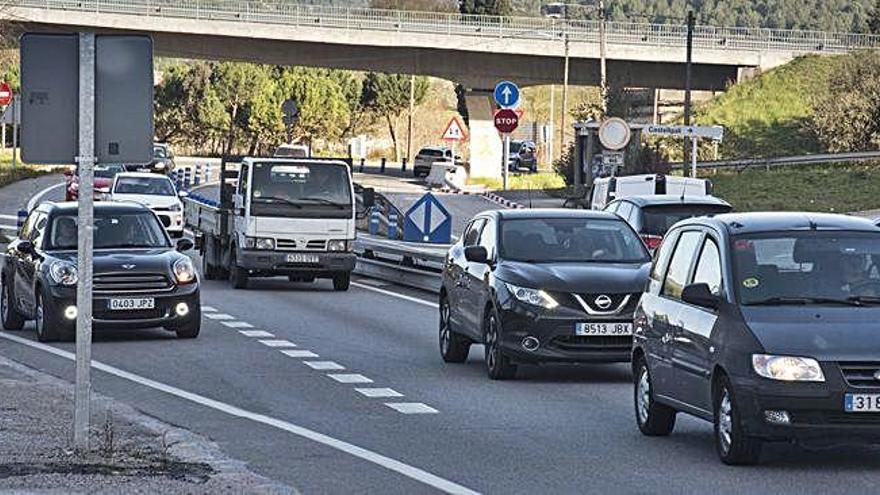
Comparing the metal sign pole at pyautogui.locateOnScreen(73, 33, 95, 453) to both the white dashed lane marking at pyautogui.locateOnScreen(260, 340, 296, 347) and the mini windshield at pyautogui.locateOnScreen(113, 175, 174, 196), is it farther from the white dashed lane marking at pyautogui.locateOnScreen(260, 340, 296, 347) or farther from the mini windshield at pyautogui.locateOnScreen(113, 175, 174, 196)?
the mini windshield at pyautogui.locateOnScreen(113, 175, 174, 196)

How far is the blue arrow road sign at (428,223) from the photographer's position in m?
38.2

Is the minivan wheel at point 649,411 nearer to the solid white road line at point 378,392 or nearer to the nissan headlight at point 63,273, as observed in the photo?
the solid white road line at point 378,392

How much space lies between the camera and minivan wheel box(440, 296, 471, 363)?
2019 cm

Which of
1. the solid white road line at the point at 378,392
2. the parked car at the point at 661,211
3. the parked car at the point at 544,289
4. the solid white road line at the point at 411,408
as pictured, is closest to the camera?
the solid white road line at the point at 411,408

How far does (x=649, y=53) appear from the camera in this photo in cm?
9056

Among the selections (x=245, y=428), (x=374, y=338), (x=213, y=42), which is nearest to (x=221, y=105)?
(x=213, y=42)

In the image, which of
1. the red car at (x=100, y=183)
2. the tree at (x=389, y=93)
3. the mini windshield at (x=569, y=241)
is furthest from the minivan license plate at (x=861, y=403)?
the tree at (x=389, y=93)

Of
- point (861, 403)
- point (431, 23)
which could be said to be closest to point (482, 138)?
point (431, 23)

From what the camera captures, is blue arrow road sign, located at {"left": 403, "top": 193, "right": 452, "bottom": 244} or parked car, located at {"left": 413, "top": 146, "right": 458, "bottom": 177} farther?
parked car, located at {"left": 413, "top": 146, "right": 458, "bottom": 177}

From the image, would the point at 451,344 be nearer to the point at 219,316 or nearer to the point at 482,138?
the point at 219,316

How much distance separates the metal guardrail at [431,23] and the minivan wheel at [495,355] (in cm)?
6791

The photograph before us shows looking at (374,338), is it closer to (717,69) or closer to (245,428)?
(245,428)

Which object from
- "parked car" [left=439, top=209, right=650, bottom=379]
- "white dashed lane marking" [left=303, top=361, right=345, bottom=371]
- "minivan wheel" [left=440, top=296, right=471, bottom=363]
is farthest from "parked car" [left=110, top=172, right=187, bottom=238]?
"parked car" [left=439, top=209, right=650, bottom=379]

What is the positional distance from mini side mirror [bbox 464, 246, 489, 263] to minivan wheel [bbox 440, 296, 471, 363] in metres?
1.12
